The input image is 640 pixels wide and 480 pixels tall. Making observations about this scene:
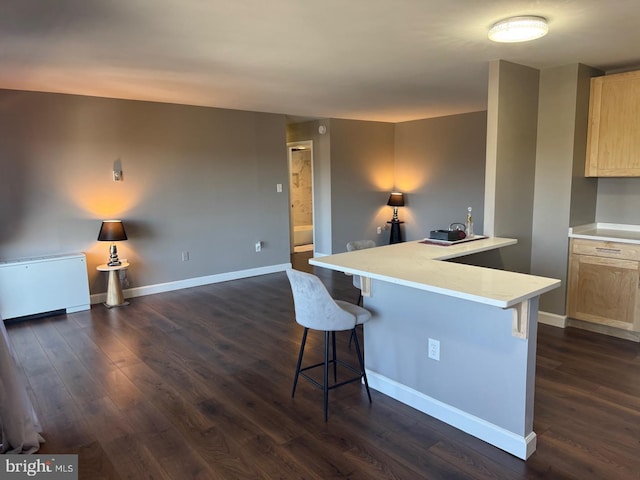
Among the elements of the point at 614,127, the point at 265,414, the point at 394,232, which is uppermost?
the point at 614,127

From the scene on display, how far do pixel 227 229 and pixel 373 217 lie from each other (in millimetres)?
2823

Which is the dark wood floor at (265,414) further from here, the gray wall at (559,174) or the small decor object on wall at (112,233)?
the small decor object on wall at (112,233)

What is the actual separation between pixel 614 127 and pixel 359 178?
13.4 ft

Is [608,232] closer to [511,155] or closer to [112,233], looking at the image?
[511,155]

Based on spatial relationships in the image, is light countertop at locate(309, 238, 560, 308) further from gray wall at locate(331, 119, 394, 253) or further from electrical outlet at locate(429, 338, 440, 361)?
gray wall at locate(331, 119, 394, 253)

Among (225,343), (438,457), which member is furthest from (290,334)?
(438,457)

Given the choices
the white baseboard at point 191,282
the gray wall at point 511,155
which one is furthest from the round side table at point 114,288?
the gray wall at point 511,155

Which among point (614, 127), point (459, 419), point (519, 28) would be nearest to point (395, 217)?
point (614, 127)

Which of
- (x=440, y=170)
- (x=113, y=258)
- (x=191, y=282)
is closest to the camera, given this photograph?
(x=113, y=258)

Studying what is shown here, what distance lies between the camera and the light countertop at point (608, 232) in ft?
11.9

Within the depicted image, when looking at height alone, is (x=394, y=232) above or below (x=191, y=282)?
above

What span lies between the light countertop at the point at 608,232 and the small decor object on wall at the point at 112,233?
15.0 feet

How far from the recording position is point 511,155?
3734mm

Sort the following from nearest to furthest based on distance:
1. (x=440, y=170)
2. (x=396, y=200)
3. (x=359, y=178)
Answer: (x=440, y=170) < (x=359, y=178) < (x=396, y=200)
